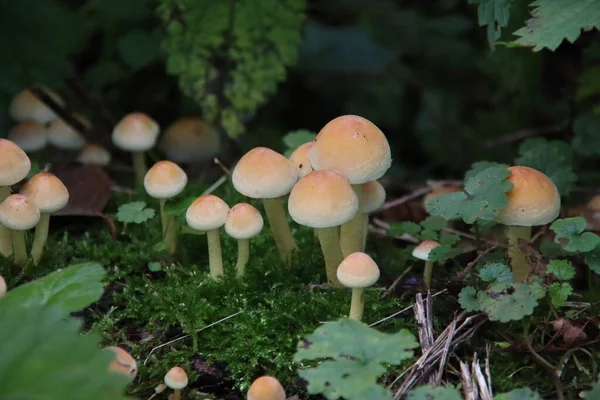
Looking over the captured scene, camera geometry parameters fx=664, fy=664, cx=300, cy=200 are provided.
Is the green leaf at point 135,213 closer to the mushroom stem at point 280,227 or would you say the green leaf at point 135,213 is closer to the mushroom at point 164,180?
the mushroom at point 164,180

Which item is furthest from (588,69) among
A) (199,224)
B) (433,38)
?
(199,224)

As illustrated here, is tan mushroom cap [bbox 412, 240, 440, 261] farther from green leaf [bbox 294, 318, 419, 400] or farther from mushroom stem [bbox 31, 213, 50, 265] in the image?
mushroom stem [bbox 31, 213, 50, 265]

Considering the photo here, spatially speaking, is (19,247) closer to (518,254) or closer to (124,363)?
(124,363)

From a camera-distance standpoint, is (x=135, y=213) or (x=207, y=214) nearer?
(x=207, y=214)

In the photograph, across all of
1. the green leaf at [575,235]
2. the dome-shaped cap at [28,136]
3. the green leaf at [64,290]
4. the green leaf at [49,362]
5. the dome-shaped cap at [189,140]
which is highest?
the green leaf at [49,362]

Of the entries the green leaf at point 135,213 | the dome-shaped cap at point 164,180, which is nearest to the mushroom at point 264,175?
the dome-shaped cap at point 164,180

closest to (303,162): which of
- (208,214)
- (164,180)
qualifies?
(208,214)
